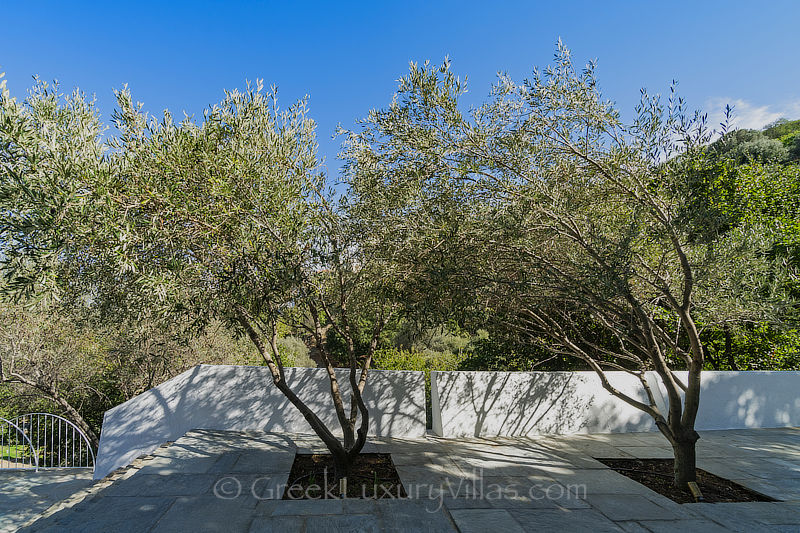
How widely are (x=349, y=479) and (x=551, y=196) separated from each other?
12.7 feet

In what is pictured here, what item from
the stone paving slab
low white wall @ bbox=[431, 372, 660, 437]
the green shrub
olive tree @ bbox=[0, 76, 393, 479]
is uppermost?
olive tree @ bbox=[0, 76, 393, 479]

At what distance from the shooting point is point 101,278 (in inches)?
155

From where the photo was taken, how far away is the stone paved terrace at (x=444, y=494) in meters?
4.04

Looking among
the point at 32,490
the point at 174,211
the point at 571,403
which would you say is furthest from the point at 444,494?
the point at 32,490

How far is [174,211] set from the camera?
11.6 feet

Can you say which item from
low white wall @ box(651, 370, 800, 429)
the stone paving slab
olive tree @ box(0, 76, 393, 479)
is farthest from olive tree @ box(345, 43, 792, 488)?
the stone paving slab

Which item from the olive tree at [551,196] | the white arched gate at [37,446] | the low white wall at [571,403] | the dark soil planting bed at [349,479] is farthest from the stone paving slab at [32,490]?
the olive tree at [551,196]

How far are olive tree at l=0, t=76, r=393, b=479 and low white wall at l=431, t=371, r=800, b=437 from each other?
3452mm

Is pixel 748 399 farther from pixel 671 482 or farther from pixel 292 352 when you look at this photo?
pixel 292 352

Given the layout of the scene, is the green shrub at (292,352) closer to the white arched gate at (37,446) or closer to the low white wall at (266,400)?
the white arched gate at (37,446)

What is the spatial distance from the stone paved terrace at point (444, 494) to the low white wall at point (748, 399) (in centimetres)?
135

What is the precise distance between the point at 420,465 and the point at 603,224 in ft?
12.1

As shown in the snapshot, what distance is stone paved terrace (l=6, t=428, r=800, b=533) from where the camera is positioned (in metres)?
4.04

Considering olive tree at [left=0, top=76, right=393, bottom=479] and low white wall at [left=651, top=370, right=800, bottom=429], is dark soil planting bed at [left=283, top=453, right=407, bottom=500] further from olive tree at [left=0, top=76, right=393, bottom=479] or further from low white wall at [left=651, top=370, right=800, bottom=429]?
low white wall at [left=651, top=370, right=800, bottom=429]
